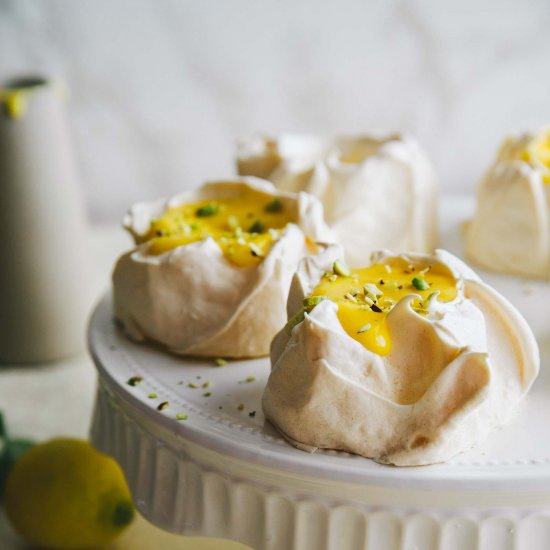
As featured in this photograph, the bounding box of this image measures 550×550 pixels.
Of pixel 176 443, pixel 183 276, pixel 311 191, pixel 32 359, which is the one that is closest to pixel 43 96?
pixel 32 359

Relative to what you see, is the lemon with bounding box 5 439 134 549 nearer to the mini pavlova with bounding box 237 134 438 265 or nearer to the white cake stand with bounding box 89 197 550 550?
the white cake stand with bounding box 89 197 550 550

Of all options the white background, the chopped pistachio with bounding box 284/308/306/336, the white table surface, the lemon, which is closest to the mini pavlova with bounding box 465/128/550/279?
the chopped pistachio with bounding box 284/308/306/336

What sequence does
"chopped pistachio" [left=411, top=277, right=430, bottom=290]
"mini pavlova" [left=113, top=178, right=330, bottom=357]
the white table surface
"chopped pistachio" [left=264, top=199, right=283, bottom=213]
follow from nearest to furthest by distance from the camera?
"chopped pistachio" [left=411, top=277, right=430, bottom=290] → "mini pavlova" [left=113, top=178, right=330, bottom=357] → "chopped pistachio" [left=264, top=199, right=283, bottom=213] → the white table surface

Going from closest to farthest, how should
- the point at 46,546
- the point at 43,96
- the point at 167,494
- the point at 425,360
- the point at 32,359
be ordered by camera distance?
the point at 425,360, the point at 167,494, the point at 46,546, the point at 43,96, the point at 32,359

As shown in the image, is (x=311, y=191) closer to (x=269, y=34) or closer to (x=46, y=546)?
(x=46, y=546)

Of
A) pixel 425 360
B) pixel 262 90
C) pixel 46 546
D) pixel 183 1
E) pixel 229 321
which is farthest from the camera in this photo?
pixel 262 90

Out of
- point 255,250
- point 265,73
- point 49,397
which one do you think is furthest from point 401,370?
point 265,73

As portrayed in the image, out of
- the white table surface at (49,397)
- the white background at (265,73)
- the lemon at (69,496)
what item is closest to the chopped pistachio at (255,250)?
the lemon at (69,496)
